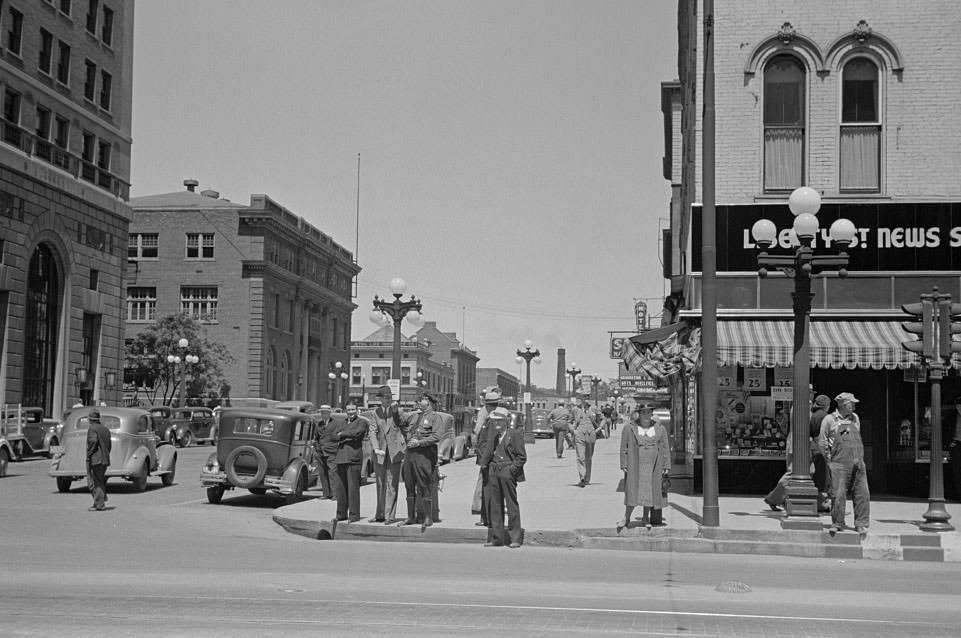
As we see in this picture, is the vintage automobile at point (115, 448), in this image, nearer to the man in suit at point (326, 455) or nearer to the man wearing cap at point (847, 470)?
the man in suit at point (326, 455)

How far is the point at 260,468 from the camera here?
68.7 feet

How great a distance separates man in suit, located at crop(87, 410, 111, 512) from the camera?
1892cm

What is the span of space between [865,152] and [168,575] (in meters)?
14.9

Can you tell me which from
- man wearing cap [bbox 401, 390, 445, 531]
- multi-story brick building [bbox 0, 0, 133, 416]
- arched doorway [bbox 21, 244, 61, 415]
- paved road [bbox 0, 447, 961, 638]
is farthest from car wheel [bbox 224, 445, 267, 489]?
arched doorway [bbox 21, 244, 61, 415]

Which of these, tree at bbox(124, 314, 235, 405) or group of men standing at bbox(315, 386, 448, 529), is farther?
tree at bbox(124, 314, 235, 405)

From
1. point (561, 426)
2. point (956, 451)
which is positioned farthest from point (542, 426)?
point (956, 451)

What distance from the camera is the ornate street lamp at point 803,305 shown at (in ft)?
51.2

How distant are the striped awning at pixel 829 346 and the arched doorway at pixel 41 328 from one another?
3678 cm

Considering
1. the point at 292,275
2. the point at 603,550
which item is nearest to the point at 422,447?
the point at 603,550

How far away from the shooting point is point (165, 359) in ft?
229

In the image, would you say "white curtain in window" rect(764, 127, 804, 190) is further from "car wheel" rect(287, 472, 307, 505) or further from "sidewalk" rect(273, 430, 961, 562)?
"car wheel" rect(287, 472, 307, 505)

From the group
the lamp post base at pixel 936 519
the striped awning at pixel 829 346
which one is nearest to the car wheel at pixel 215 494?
the striped awning at pixel 829 346

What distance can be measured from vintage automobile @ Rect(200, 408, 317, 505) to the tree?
159ft

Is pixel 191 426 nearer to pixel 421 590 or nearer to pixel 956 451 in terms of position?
pixel 956 451
